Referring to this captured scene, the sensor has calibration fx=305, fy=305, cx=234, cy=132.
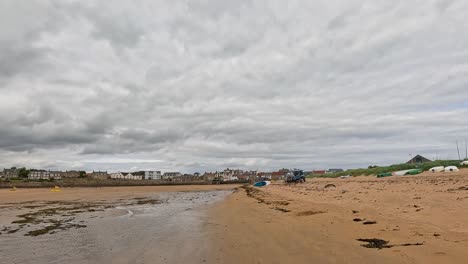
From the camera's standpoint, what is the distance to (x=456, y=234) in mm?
6215

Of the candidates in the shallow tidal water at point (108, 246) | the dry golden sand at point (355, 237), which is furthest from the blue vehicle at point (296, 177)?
the shallow tidal water at point (108, 246)

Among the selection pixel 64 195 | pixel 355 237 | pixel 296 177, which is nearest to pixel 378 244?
pixel 355 237

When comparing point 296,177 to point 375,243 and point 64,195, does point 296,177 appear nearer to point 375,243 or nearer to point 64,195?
point 64,195

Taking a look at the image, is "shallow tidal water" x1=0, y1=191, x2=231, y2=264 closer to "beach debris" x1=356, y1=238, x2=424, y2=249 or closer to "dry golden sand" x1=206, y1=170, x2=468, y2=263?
"dry golden sand" x1=206, y1=170, x2=468, y2=263

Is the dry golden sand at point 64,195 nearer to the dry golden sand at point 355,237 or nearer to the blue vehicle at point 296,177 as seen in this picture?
the blue vehicle at point 296,177

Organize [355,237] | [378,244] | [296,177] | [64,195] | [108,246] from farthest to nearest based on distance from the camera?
[296,177], [64,195], [108,246], [355,237], [378,244]

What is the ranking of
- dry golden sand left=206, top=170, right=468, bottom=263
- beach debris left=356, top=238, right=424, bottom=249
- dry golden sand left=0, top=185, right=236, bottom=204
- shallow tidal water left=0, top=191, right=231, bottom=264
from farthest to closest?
dry golden sand left=0, top=185, right=236, bottom=204
shallow tidal water left=0, top=191, right=231, bottom=264
beach debris left=356, top=238, right=424, bottom=249
dry golden sand left=206, top=170, right=468, bottom=263

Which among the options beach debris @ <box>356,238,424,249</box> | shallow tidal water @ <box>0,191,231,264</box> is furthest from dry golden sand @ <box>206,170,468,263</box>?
shallow tidal water @ <box>0,191,231,264</box>

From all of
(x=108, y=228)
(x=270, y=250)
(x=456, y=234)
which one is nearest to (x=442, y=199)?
(x=456, y=234)

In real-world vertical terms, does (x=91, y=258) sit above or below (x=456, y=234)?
below

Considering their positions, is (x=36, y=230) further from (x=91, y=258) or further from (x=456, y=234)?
(x=456, y=234)

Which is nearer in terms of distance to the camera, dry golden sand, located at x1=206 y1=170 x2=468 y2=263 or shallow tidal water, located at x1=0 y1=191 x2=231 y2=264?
dry golden sand, located at x1=206 y1=170 x2=468 y2=263

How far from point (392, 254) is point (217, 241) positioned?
4556mm

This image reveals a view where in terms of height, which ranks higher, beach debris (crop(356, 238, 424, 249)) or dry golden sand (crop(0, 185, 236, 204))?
beach debris (crop(356, 238, 424, 249))
